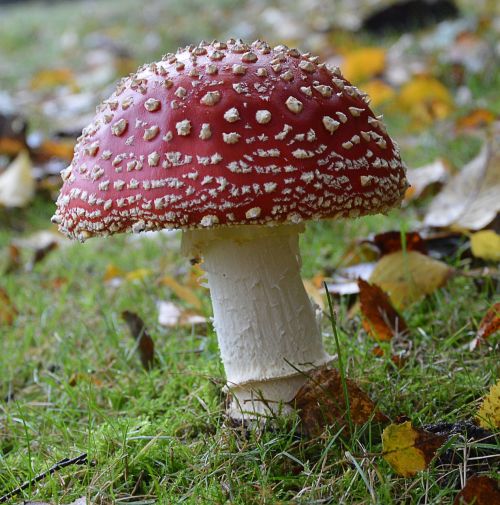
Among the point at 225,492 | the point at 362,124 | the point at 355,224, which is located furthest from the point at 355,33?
the point at 225,492

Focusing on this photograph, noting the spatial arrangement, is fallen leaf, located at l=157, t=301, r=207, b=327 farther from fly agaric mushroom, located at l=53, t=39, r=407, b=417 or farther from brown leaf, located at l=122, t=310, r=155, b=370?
fly agaric mushroom, located at l=53, t=39, r=407, b=417

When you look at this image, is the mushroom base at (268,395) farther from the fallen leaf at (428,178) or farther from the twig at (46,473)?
the fallen leaf at (428,178)

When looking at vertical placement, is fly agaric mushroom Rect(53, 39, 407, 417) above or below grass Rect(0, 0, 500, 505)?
above

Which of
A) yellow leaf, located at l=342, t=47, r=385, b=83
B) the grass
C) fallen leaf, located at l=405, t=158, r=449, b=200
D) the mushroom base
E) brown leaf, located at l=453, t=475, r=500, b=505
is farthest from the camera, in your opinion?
yellow leaf, located at l=342, t=47, r=385, b=83

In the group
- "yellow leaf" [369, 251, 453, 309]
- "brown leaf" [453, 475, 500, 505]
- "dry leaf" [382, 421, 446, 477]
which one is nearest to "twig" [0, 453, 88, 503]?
"dry leaf" [382, 421, 446, 477]

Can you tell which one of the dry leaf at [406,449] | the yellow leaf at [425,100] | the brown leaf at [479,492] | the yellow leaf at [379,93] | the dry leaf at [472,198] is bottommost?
the brown leaf at [479,492]

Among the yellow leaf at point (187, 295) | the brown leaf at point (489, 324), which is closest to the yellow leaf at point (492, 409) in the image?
the brown leaf at point (489, 324)

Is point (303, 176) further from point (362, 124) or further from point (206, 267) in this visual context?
point (206, 267)
